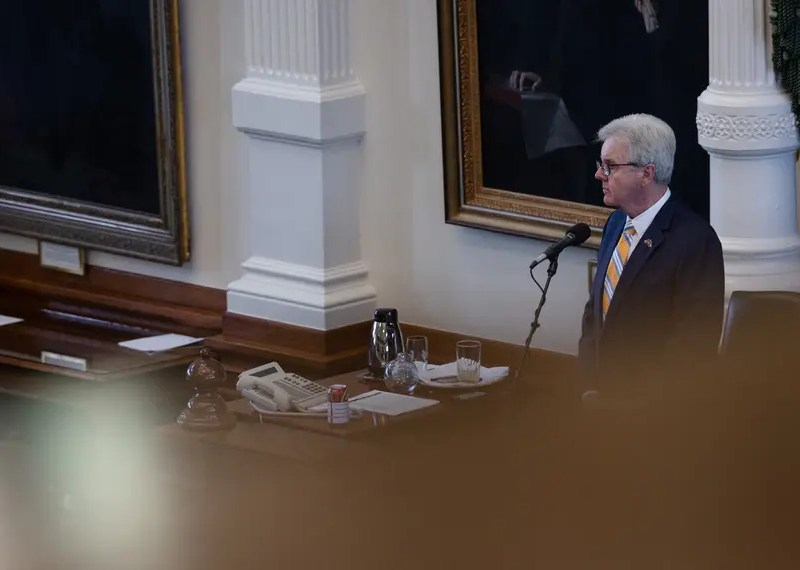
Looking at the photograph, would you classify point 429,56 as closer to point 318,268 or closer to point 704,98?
point 318,268

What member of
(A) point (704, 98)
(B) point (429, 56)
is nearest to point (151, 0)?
(B) point (429, 56)

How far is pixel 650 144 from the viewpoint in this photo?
4.40 metres

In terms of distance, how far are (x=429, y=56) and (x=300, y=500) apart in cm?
577

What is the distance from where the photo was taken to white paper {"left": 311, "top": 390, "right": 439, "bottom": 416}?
4.89 m

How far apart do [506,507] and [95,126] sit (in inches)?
283

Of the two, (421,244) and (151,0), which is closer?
(421,244)

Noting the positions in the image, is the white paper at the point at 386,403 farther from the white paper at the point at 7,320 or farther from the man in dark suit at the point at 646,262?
the white paper at the point at 7,320

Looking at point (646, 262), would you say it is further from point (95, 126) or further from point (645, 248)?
point (95, 126)

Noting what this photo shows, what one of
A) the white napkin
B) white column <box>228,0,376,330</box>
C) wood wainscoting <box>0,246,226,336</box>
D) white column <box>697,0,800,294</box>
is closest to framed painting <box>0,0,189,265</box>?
wood wainscoting <box>0,246,226,336</box>

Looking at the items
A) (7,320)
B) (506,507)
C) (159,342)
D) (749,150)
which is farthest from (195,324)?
(506,507)

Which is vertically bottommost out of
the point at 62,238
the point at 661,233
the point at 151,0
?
the point at 62,238

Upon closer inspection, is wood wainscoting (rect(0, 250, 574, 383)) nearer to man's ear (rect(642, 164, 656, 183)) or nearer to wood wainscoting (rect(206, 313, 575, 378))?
wood wainscoting (rect(206, 313, 575, 378))

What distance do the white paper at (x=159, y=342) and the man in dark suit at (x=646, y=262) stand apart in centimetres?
307

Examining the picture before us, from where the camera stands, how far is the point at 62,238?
7895mm
